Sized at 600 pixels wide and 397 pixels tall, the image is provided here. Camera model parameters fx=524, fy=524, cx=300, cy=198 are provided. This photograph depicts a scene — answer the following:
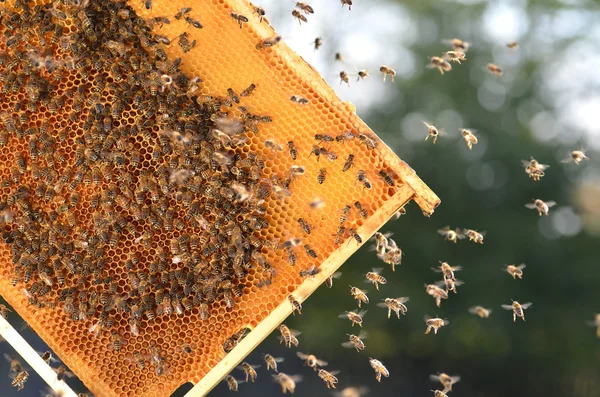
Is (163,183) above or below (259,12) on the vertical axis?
below

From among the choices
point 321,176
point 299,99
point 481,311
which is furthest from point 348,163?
point 481,311

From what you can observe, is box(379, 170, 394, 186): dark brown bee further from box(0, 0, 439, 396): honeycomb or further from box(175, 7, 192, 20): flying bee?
box(175, 7, 192, 20): flying bee

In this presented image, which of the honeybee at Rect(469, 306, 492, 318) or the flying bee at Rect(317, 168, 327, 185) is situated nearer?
the flying bee at Rect(317, 168, 327, 185)

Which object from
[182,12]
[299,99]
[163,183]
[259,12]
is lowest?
[163,183]

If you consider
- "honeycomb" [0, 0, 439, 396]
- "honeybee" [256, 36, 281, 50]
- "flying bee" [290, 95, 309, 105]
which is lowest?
Answer: "honeycomb" [0, 0, 439, 396]

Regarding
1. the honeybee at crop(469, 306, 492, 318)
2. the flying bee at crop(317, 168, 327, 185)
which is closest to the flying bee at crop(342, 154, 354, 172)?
the flying bee at crop(317, 168, 327, 185)

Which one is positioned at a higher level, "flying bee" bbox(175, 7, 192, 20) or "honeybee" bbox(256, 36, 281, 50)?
"honeybee" bbox(256, 36, 281, 50)

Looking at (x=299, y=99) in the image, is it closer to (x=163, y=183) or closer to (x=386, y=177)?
(x=386, y=177)
